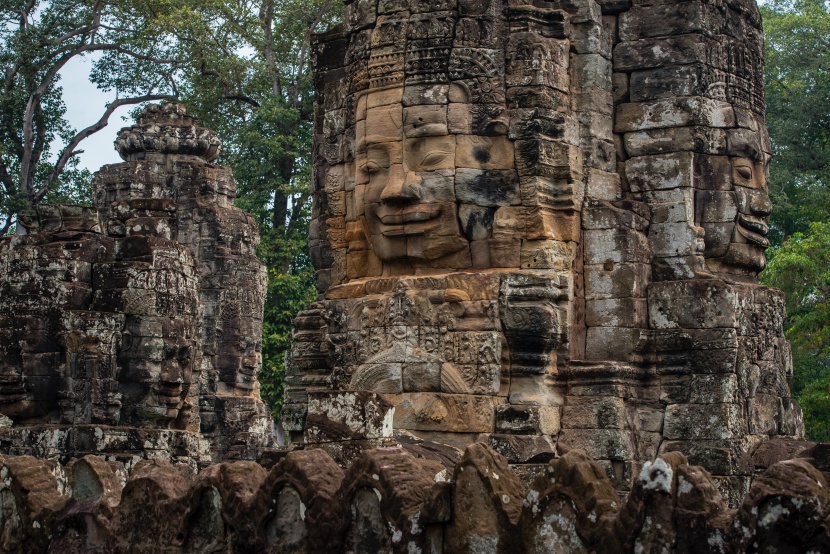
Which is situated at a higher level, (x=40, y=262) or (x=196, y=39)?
(x=196, y=39)

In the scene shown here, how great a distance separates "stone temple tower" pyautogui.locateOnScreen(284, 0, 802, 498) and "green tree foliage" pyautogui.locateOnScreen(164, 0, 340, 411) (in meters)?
18.1

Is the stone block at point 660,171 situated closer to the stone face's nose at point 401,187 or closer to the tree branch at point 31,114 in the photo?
the stone face's nose at point 401,187

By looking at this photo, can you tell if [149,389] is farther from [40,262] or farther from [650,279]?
[650,279]

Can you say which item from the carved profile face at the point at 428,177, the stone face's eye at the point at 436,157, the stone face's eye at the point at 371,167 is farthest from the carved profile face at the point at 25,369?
the stone face's eye at the point at 436,157

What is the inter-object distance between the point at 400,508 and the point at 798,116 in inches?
934

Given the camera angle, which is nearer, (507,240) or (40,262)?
(507,240)

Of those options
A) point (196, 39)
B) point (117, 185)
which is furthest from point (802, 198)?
point (196, 39)

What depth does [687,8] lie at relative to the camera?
14.0m

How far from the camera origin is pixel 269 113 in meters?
34.1

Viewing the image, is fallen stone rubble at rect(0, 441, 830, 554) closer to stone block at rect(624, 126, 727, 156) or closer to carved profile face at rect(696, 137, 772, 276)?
carved profile face at rect(696, 137, 772, 276)

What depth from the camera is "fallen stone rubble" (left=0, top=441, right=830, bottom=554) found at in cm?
712

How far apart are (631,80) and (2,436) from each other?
7.41 meters

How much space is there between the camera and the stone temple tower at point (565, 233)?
13.2 m

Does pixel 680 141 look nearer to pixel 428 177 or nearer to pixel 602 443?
pixel 428 177
